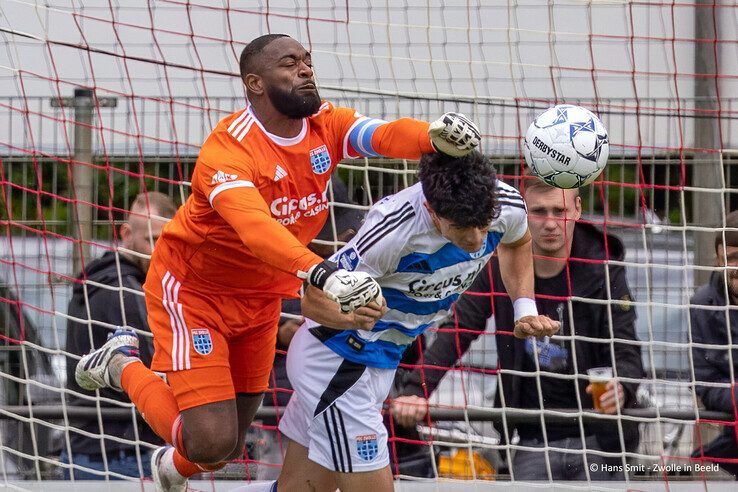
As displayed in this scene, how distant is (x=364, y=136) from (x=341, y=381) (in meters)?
0.97

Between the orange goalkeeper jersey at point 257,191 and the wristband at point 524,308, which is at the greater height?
the orange goalkeeper jersey at point 257,191

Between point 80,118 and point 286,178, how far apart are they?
2600mm

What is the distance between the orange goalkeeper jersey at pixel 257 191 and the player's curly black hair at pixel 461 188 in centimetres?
9

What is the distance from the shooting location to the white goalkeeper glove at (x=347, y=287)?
3.95m

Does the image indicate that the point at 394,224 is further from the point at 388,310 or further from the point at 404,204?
the point at 388,310

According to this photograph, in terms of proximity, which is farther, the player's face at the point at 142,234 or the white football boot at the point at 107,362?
the player's face at the point at 142,234

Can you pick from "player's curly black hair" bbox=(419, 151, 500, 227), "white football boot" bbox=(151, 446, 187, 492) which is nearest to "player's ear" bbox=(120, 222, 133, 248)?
"white football boot" bbox=(151, 446, 187, 492)

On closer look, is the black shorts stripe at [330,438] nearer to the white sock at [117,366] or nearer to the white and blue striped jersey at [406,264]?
the white and blue striped jersey at [406,264]

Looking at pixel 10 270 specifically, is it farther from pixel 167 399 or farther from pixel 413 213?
pixel 413 213

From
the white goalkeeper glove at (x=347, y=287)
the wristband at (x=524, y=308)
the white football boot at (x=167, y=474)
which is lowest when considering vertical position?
the white football boot at (x=167, y=474)

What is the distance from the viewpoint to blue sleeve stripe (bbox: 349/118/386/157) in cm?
472

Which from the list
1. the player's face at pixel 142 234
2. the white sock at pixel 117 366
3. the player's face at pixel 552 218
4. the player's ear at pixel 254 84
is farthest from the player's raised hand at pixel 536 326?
the player's face at pixel 142 234

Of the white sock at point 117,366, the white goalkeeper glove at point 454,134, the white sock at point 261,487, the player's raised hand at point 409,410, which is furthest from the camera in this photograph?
the player's raised hand at point 409,410

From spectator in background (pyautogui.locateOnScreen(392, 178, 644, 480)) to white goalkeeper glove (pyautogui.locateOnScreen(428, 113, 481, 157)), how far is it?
163cm
